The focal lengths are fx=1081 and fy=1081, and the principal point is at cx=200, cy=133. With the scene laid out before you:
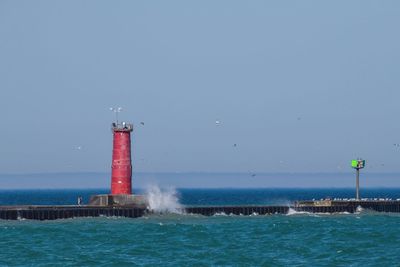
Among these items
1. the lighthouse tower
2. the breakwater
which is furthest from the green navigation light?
the lighthouse tower

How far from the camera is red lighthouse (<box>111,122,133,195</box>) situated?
96625 mm

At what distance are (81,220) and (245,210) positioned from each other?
1834 centimetres

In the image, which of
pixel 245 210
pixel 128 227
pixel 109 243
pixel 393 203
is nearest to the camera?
pixel 109 243

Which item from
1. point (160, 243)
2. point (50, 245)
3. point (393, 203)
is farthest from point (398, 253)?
point (393, 203)

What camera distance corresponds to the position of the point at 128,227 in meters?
85.9

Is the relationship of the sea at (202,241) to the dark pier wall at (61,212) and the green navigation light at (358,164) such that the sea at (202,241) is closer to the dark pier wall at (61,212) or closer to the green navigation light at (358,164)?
the dark pier wall at (61,212)

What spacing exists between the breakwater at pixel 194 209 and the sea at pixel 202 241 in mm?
1729

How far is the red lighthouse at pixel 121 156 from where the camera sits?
317 ft

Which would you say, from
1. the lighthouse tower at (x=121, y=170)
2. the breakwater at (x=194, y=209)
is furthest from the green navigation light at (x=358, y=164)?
the lighthouse tower at (x=121, y=170)

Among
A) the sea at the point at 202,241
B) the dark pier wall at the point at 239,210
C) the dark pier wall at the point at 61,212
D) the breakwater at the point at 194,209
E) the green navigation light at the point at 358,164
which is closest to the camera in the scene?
the sea at the point at 202,241

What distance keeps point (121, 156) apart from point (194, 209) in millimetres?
10008

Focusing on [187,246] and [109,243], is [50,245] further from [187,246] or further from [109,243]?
[187,246]

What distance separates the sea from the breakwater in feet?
5.67

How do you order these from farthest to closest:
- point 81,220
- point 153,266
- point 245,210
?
point 245,210, point 81,220, point 153,266
